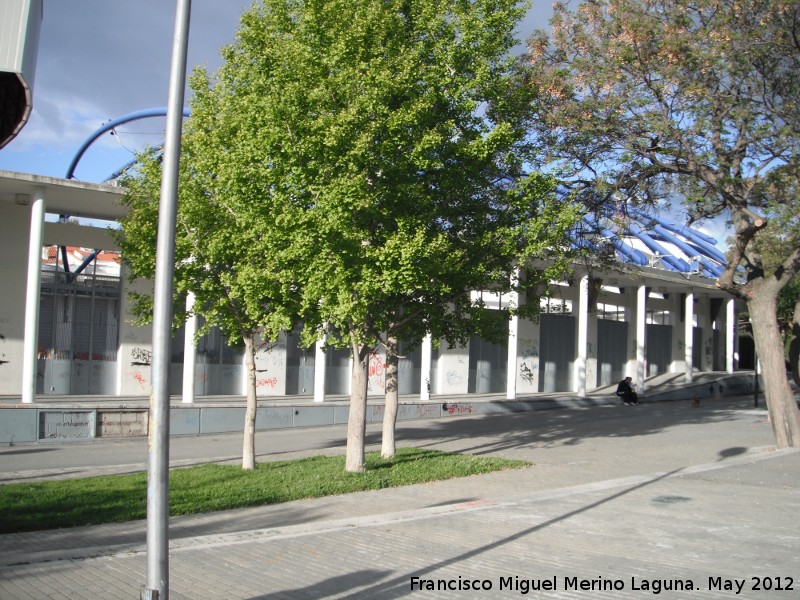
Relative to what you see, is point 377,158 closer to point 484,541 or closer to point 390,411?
point 390,411

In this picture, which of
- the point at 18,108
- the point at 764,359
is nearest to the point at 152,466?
the point at 18,108

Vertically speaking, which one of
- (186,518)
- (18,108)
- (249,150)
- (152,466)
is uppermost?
(249,150)

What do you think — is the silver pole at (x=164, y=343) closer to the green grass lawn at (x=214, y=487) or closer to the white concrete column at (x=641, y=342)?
the green grass lawn at (x=214, y=487)

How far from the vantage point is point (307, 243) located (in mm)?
12516

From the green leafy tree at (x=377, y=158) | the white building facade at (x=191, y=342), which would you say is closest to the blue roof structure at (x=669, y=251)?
the white building facade at (x=191, y=342)

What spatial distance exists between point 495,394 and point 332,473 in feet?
76.6

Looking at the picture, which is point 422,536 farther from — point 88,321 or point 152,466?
point 88,321

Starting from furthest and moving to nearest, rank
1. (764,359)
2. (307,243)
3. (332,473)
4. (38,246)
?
(38,246)
(764,359)
(332,473)
(307,243)

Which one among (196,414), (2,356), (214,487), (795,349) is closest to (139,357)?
(2,356)

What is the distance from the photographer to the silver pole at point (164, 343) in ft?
17.1

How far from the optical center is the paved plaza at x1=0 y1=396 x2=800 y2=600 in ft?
23.1

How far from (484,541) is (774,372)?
1179cm

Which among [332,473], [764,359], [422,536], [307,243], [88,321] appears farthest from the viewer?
[88,321]

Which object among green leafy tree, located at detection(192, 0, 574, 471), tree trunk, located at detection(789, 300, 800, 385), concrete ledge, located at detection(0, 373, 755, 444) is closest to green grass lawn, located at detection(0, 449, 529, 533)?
green leafy tree, located at detection(192, 0, 574, 471)
